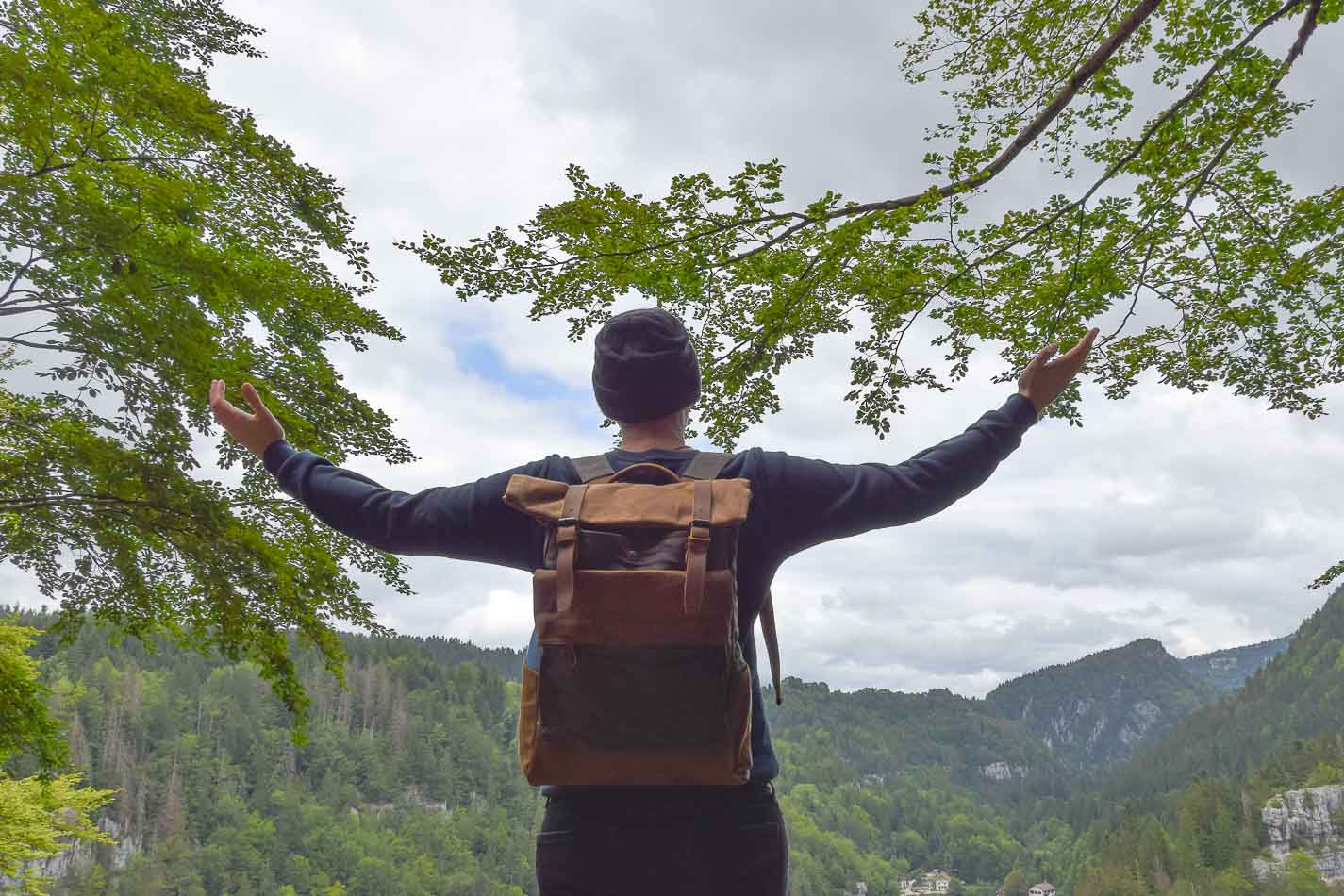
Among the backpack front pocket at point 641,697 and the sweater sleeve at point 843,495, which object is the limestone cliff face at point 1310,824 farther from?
the backpack front pocket at point 641,697

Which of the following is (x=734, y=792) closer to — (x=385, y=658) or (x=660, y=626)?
(x=660, y=626)

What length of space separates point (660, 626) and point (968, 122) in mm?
7140

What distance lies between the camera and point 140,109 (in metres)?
7.37

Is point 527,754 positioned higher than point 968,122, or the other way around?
point 968,122

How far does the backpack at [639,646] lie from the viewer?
4.69ft

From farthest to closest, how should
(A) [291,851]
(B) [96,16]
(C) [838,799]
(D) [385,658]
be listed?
(C) [838,799] < (D) [385,658] < (A) [291,851] < (B) [96,16]

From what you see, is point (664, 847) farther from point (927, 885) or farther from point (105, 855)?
point (927, 885)

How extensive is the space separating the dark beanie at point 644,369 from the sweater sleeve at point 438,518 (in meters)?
0.21

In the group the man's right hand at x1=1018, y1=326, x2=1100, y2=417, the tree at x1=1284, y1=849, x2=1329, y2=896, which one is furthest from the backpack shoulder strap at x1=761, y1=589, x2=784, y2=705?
the tree at x1=1284, y1=849, x2=1329, y2=896

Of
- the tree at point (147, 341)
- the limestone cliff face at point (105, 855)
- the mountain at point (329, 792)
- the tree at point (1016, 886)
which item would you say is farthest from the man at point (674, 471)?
the tree at point (1016, 886)

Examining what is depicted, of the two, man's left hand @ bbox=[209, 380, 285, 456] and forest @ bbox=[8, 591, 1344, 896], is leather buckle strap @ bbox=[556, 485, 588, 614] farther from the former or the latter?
forest @ bbox=[8, 591, 1344, 896]

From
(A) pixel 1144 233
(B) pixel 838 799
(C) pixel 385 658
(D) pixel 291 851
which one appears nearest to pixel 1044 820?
(B) pixel 838 799

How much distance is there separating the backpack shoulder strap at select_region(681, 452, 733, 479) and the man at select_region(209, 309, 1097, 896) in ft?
0.07

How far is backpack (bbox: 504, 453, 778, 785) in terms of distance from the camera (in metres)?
1.43
